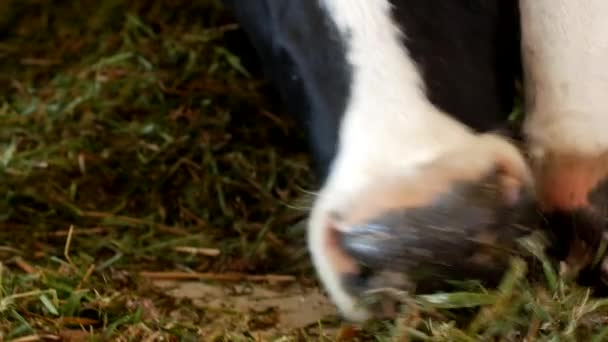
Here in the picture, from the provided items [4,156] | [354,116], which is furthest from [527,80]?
[4,156]

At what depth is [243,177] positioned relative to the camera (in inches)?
53.5

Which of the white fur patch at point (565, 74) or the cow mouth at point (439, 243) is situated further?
the white fur patch at point (565, 74)

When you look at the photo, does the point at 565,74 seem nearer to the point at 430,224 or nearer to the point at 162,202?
the point at 430,224

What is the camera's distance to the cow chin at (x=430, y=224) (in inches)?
30.8

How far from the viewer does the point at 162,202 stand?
1.33m

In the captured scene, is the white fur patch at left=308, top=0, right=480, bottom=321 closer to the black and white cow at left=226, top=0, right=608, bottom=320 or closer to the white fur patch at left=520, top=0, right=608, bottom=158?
the black and white cow at left=226, top=0, right=608, bottom=320

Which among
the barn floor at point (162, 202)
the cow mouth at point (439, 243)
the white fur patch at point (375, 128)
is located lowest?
the barn floor at point (162, 202)

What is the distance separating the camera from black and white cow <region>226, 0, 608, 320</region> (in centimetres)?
79

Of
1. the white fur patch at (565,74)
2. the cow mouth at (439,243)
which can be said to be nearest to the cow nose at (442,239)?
the cow mouth at (439,243)

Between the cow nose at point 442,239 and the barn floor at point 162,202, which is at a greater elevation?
the cow nose at point 442,239

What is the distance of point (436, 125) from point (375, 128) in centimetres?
4

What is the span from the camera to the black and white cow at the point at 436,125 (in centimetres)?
79

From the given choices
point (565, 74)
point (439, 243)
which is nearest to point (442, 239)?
point (439, 243)

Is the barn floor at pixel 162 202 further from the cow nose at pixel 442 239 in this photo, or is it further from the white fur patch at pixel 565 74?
the white fur patch at pixel 565 74
